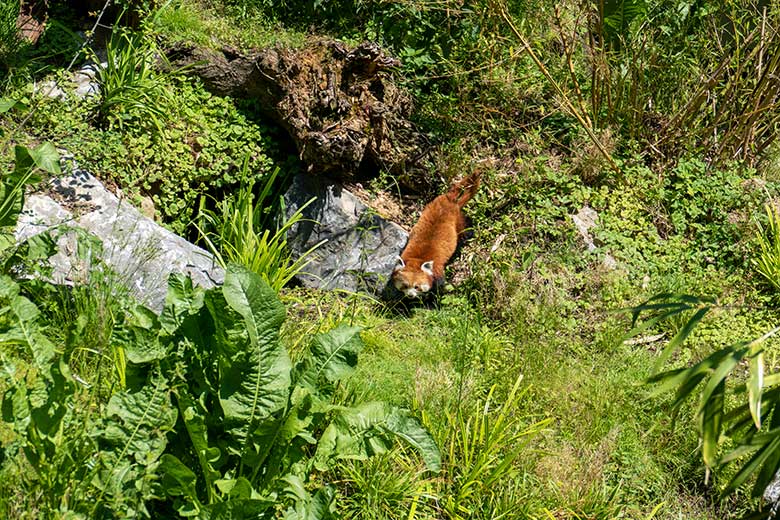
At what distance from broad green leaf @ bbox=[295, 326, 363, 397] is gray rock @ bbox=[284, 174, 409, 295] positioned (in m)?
2.75

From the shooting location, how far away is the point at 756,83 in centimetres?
729

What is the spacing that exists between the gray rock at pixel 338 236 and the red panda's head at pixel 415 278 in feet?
0.87

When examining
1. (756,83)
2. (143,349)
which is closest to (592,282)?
(756,83)

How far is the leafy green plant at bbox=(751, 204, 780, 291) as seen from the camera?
21.6 ft

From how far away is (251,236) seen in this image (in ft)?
20.2

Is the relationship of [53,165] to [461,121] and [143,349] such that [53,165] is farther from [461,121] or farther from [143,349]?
[461,121]

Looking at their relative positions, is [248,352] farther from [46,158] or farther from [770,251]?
[770,251]

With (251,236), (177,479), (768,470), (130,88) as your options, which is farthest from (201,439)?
(130,88)

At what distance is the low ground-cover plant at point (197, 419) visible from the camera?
332cm

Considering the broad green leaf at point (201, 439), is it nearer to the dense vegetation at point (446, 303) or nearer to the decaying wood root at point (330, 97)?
the dense vegetation at point (446, 303)

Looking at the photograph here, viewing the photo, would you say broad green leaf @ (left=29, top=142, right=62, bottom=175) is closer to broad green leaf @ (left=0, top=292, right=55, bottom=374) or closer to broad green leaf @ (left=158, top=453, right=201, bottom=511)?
broad green leaf @ (left=0, top=292, right=55, bottom=374)

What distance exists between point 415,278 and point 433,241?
1.28ft

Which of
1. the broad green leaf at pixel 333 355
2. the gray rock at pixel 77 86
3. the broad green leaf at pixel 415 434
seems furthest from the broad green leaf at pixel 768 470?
the gray rock at pixel 77 86

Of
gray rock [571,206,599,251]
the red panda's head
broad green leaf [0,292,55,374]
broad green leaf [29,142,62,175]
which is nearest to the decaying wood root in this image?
the red panda's head
